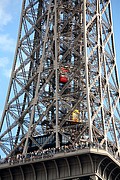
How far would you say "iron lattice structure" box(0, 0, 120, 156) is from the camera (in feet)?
328

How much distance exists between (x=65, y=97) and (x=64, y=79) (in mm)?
3045

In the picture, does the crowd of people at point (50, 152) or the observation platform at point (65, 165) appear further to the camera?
the crowd of people at point (50, 152)

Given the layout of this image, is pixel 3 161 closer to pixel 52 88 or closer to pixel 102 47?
pixel 52 88

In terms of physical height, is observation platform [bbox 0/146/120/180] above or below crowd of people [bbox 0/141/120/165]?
below

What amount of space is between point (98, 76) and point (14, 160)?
15786 mm

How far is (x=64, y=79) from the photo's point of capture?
345ft

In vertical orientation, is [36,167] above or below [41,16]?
below

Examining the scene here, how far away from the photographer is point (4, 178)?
317 feet

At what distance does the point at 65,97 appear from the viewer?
103m

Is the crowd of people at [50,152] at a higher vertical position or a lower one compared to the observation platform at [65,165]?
higher

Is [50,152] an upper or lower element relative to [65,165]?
upper

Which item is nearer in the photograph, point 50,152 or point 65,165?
point 65,165

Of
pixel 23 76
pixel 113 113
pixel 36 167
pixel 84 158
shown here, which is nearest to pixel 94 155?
pixel 84 158

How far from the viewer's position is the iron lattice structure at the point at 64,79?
9994 centimetres
